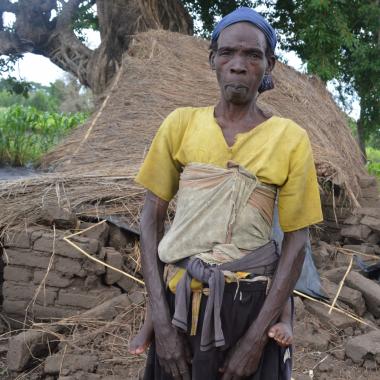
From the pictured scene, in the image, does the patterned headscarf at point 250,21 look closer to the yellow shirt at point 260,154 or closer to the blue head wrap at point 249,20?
the blue head wrap at point 249,20

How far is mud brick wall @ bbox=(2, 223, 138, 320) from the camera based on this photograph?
4.54 metres

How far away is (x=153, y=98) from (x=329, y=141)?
7.15 ft

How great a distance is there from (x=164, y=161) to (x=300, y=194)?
475 millimetres

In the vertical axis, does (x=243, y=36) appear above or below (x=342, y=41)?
below

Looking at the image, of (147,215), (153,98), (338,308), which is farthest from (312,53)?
(147,215)

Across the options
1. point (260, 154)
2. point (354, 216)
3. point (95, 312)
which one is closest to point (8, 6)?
point (354, 216)

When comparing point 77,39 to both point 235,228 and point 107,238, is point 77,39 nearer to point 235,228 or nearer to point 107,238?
point 107,238

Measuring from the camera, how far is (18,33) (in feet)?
39.9

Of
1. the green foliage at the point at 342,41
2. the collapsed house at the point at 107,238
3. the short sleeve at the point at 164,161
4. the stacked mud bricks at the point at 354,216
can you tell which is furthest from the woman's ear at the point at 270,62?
the green foliage at the point at 342,41

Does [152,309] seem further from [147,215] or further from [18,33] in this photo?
[18,33]

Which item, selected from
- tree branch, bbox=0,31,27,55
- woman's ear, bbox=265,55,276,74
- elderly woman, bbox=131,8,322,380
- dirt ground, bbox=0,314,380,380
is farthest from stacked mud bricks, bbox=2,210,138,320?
tree branch, bbox=0,31,27,55

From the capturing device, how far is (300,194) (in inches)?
73.5

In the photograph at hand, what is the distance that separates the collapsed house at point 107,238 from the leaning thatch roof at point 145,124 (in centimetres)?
2

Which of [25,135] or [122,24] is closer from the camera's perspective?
[122,24]
